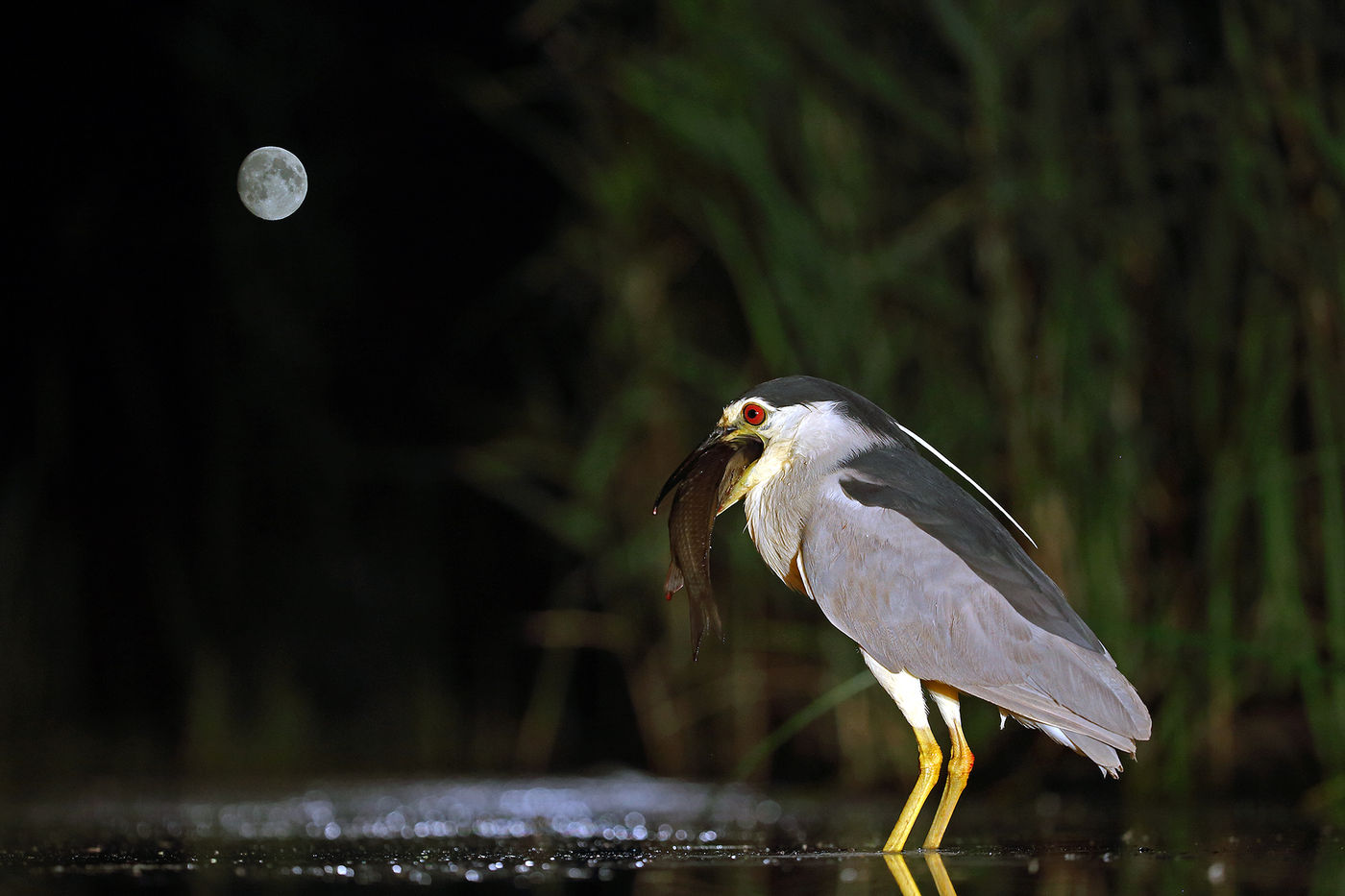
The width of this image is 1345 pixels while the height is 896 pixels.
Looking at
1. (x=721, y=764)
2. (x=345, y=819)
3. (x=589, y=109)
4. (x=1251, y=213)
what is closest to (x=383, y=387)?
(x=589, y=109)

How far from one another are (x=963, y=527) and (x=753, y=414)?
1.37 feet

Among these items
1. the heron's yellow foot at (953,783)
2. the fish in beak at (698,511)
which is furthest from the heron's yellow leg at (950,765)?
the fish in beak at (698,511)

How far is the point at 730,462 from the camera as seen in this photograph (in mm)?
2203

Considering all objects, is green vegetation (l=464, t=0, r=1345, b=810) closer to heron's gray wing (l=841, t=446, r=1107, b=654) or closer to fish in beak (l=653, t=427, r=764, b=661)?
heron's gray wing (l=841, t=446, r=1107, b=654)

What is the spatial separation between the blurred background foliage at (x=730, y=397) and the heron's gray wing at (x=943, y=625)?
0.20m

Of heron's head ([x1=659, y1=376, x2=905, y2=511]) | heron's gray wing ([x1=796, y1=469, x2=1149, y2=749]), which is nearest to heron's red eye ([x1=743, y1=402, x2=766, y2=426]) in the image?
heron's head ([x1=659, y1=376, x2=905, y2=511])

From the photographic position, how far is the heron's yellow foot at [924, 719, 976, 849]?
1860mm

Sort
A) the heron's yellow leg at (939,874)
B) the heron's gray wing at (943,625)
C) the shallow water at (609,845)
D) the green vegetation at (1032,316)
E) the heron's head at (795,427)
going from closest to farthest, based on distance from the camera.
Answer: the heron's yellow leg at (939,874)
the shallow water at (609,845)
the heron's gray wing at (943,625)
the heron's head at (795,427)
the green vegetation at (1032,316)

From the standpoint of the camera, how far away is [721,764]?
3.22m

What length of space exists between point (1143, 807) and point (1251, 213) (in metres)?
1.14

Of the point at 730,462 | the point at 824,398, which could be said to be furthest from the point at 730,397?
the point at 824,398

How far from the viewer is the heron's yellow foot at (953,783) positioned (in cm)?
186

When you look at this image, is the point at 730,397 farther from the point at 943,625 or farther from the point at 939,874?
the point at 939,874

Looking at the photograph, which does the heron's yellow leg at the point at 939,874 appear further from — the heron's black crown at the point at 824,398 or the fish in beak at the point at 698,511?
the heron's black crown at the point at 824,398
